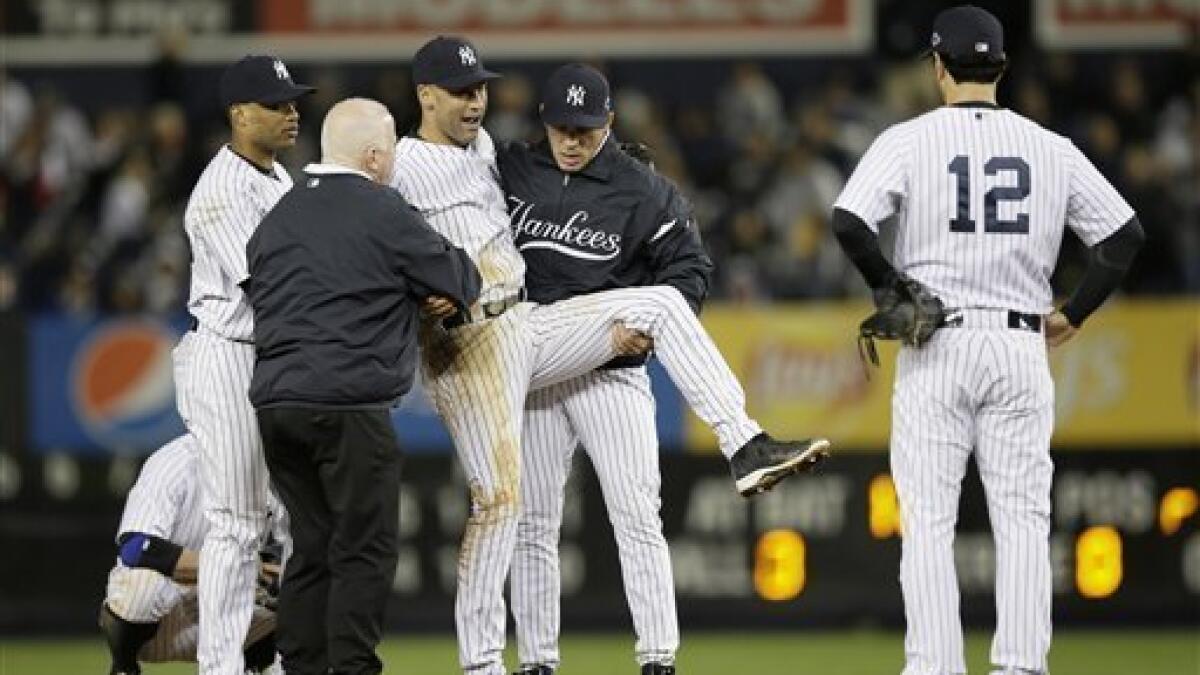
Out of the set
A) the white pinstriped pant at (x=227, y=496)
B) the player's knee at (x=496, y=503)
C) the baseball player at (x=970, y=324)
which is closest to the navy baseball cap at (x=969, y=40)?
the baseball player at (x=970, y=324)

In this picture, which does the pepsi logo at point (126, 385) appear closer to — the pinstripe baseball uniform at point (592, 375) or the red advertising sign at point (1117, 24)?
the pinstripe baseball uniform at point (592, 375)

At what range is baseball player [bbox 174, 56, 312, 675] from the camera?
8977 mm

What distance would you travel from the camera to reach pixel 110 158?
1708 centimetres

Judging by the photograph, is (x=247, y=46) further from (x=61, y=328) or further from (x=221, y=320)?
(x=221, y=320)

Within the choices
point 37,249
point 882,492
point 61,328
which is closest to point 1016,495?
point 882,492

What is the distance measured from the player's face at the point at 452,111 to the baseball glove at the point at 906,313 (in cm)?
163

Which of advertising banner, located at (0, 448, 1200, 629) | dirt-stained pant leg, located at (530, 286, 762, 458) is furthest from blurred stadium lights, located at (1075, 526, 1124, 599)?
dirt-stained pant leg, located at (530, 286, 762, 458)

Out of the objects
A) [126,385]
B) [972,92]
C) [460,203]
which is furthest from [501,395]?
[126,385]

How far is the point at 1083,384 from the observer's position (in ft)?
46.5

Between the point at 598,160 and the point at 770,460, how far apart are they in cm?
144

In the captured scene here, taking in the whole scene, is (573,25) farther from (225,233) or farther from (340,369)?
(340,369)

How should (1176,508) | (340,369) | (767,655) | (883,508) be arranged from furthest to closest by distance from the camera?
1. (1176,508)
2. (883,508)
3. (767,655)
4. (340,369)

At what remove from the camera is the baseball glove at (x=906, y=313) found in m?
8.81

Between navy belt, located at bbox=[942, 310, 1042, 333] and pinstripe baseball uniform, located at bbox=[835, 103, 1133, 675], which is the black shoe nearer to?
pinstripe baseball uniform, located at bbox=[835, 103, 1133, 675]
